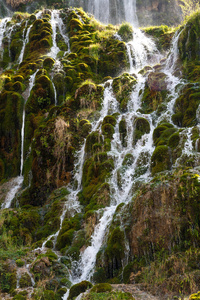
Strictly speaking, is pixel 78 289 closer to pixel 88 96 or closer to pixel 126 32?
pixel 88 96

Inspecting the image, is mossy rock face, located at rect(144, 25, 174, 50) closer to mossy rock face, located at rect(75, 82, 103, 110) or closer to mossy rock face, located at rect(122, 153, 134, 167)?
mossy rock face, located at rect(75, 82, 103, 110)

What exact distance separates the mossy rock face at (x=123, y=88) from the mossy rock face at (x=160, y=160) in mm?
6200

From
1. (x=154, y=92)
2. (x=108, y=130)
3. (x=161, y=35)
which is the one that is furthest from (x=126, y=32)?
(x=108, y=130)

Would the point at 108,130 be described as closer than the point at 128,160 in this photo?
No

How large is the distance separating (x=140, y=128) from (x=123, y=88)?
193 inches

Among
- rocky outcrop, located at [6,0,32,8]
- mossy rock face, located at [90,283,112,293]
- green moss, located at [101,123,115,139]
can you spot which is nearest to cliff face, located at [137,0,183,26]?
rocky outcrop, located at [6,0,32,8]

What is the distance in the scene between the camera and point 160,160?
10.9 m

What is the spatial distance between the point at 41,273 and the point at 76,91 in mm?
12598

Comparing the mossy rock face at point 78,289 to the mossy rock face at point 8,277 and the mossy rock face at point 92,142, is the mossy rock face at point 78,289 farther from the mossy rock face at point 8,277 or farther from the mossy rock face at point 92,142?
the mossy rock face at point 92,142

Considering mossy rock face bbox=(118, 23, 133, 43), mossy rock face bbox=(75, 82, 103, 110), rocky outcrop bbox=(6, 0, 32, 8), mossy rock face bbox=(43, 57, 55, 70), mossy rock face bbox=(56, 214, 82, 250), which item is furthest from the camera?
rocky outcrop bbox=(6, 0, 32, 8)

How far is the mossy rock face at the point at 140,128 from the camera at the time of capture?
45.7ft

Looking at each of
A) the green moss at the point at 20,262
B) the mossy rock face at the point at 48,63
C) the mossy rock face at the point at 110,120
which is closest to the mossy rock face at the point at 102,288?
the green moss at the point at 20,262

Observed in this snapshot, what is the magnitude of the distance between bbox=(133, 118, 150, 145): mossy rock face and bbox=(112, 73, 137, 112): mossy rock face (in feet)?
8.76

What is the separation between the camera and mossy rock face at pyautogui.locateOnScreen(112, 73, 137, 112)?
17.1 m
